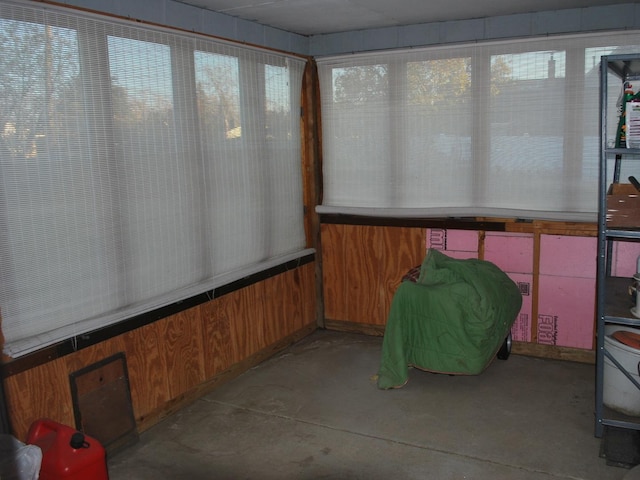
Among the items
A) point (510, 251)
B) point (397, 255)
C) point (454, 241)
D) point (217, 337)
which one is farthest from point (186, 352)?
point (510, 251)

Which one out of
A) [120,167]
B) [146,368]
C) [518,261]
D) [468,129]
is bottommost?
[146,368]

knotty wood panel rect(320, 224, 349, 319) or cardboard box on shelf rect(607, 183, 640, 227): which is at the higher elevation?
cardboard box on shelf rect(607, 183, 640, 227)

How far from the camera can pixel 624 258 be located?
3.98 m

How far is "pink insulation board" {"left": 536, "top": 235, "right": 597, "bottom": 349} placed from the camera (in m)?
4.11

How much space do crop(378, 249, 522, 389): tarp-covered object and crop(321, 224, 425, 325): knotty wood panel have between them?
759 mm

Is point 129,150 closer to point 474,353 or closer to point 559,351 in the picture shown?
point 474,353

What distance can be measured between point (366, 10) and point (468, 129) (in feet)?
3.80

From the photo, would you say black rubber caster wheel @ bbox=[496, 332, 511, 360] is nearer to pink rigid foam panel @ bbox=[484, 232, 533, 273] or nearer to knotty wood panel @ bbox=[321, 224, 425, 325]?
pink rigid foam panel @ bbox=[484, 232, 533, 273]

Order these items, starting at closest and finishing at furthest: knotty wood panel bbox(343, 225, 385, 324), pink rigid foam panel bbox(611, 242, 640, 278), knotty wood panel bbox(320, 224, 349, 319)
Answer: pink rigid foam panel bbox(611, 242, 640, 278)
knotty wood panel bbox(343, 225, 385, 324)
knotty wood panel bbox(320, 224, 349, 319)

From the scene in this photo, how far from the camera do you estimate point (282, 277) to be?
179 inches

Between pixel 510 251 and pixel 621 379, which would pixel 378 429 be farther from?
pixel 510 251

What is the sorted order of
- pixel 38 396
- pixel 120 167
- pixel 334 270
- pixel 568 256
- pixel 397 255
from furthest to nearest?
1. pixel 334 270
2. pixel 397 255
3. pixel 568 256
4. pixel 120 167
5. pixel 38 396

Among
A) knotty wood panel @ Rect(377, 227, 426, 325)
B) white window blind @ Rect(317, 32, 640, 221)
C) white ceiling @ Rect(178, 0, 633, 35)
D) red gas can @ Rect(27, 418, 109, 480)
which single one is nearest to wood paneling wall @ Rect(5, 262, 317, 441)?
red gas can @ Rect(27, 418, 109, 480)

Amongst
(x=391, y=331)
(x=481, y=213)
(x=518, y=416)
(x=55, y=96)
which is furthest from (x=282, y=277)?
(x=55, y=96)
